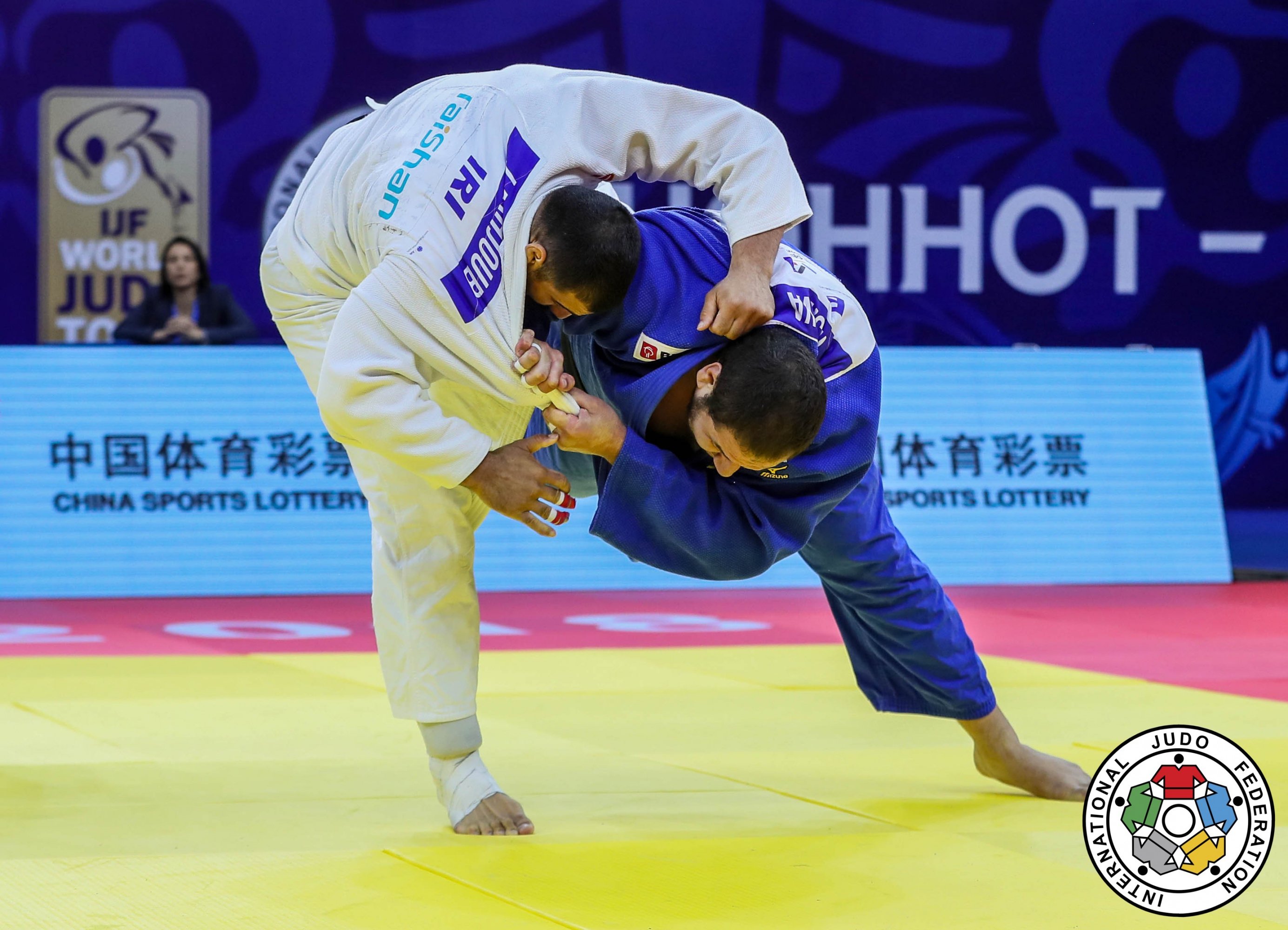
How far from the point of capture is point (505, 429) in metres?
2.37

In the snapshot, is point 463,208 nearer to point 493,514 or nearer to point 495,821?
point 495,821

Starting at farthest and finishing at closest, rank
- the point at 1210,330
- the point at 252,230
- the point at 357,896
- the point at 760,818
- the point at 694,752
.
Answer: the point at 1210,330 → the point at 252,230 → the point at 694,752 → the point at 760,818 → the point at 357,896

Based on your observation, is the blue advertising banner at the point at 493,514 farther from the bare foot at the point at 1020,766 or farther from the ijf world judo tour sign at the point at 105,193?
the bare foot at the point at 1020,766

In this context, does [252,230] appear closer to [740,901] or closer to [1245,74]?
[1245,74]

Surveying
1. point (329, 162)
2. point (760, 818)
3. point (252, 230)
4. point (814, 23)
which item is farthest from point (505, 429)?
point (814, 23)

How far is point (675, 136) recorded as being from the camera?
7.46 ft

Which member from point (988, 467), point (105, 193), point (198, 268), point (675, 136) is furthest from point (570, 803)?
point (105, 193)

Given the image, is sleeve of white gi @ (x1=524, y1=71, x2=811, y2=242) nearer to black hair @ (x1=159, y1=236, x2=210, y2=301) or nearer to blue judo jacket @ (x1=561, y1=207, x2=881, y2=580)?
blue judo jacket @ (x1=561, y1=207, x2=881, y2=580)

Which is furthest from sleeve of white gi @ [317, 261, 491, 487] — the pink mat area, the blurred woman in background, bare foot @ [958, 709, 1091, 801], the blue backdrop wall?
the blue backdrop wall

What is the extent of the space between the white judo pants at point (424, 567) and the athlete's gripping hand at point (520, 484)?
185mm

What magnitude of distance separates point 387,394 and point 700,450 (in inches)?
20.0

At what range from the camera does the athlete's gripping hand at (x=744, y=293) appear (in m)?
2.11

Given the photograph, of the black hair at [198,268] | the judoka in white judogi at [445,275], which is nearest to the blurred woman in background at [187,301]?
the black hair at [198,268]

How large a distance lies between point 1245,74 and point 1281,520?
2.89 m
